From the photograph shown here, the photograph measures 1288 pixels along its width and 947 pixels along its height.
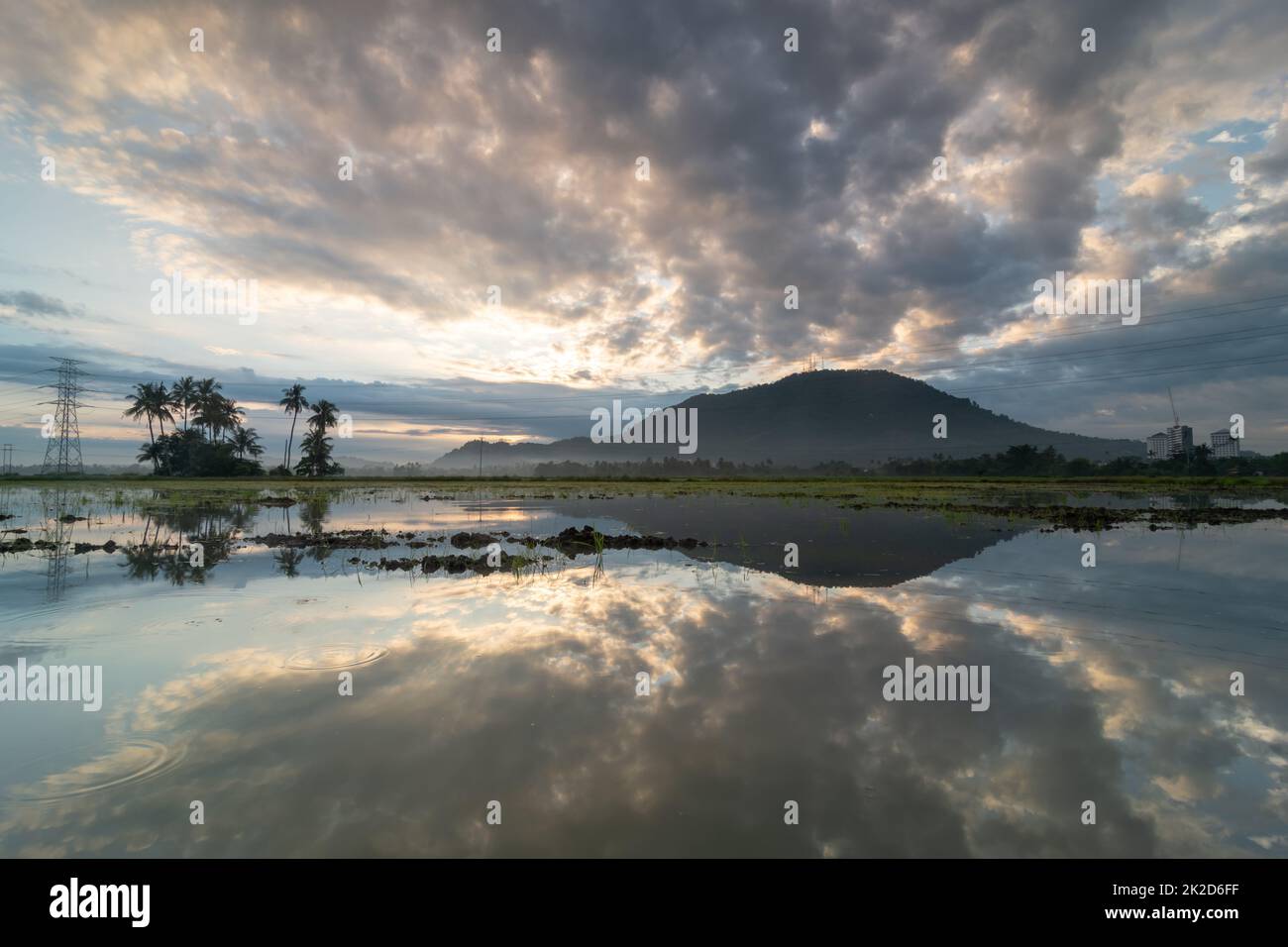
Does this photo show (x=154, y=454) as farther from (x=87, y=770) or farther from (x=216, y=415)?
(x=87, y=770)

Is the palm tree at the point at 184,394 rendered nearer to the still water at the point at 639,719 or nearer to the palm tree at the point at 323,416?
the palm tree at the point at 323,416

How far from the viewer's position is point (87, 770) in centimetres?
452

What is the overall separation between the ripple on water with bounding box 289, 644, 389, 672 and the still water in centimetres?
4

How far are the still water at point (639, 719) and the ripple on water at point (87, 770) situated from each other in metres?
0.03

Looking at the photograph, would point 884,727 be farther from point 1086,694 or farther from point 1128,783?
point 1086,694

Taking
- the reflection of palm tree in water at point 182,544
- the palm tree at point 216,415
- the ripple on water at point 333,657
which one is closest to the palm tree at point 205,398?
the palm tree at point 216,415

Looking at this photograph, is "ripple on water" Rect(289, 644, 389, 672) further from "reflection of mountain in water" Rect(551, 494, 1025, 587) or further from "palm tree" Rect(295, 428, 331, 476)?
"palm tree" Rect(295, 428, 331, 476)

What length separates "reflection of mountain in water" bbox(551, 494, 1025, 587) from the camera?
45.6ft

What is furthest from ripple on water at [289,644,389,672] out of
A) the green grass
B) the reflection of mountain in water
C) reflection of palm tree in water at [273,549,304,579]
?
the green grass

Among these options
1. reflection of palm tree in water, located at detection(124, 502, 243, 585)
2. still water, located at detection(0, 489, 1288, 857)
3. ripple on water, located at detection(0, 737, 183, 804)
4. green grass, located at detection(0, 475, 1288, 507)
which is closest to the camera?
still water, located at detection(0, 489, 1288, 857)

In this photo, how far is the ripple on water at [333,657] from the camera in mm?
6910

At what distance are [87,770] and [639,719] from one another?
15.2 ft

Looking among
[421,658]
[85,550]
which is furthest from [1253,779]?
[85,550]
